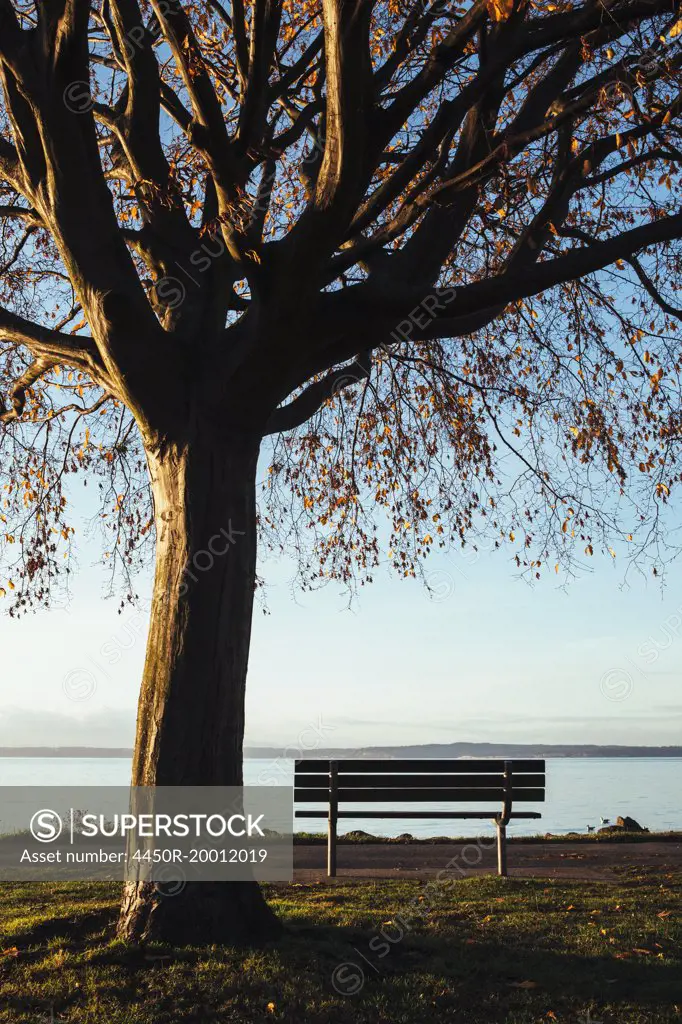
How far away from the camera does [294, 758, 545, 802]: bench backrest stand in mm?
10320

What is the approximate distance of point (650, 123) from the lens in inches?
269

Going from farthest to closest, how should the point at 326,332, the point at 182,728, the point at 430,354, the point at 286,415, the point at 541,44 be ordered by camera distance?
the point at 430,354
the point at 286,415
the point at 326,332
the point at 182,728
the point at 541,44

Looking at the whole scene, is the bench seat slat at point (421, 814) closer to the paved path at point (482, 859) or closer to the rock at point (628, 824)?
the paved path at point (482, 859)

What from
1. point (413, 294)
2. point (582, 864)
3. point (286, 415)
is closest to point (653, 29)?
point (413, 294)

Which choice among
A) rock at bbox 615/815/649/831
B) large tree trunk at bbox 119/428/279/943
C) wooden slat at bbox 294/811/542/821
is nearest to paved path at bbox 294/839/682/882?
wooden slat at bbox 294/811/542/821

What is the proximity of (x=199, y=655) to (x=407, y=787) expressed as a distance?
14.4 feet

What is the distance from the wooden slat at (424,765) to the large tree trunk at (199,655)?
11.8 feet

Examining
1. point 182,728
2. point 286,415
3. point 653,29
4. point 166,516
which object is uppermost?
point 653,29

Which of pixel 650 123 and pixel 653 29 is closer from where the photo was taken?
pixel 650 123

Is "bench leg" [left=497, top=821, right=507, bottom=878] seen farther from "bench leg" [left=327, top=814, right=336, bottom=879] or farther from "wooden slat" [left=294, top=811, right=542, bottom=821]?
"bench leg" [left=327, top=814, right=336, bottom=879]

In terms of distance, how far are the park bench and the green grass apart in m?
2.22

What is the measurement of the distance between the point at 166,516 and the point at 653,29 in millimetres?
5607

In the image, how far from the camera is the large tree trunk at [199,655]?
21.4 ft

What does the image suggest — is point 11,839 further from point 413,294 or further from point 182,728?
point 413,294
